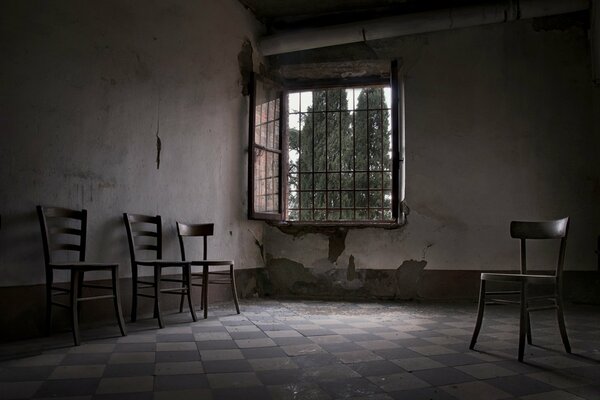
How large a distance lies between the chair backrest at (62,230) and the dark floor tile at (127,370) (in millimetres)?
1142

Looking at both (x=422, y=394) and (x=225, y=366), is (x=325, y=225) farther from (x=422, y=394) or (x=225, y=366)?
(x=422, y=394)

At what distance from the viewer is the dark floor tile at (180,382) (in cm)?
208

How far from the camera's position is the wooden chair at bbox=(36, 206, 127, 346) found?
118 inches

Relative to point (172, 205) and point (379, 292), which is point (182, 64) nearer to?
point (172, 205)

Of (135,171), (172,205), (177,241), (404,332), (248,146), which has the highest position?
(248,146)

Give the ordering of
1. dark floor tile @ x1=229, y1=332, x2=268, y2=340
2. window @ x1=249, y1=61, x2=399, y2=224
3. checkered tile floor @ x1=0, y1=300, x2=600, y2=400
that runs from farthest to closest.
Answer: window @ x1=249, y1=61, x2=399, y2=224 → dark floor tile @ x1=229, y1=332, x2=268, y2=340 → checkered tile floor @ x1=0, y1=300, x2=600, y2=400

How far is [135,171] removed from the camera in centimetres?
398

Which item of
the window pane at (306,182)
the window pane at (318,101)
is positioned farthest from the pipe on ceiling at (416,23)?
the window pane at (306,182)

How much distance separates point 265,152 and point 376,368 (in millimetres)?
3561

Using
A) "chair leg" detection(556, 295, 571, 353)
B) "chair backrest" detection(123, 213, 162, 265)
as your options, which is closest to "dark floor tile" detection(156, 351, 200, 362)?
"chair backrest" detection(123, 213, 162, 265)

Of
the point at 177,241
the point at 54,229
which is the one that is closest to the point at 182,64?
the point at 177,241

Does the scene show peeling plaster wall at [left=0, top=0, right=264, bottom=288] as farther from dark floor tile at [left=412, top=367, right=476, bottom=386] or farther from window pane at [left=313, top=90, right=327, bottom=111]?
dark floor tile at [left=412, top=367, right=476, bottom=386]

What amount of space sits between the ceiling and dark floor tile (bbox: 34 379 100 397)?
15.0 ft

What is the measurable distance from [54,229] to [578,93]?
534 cm
